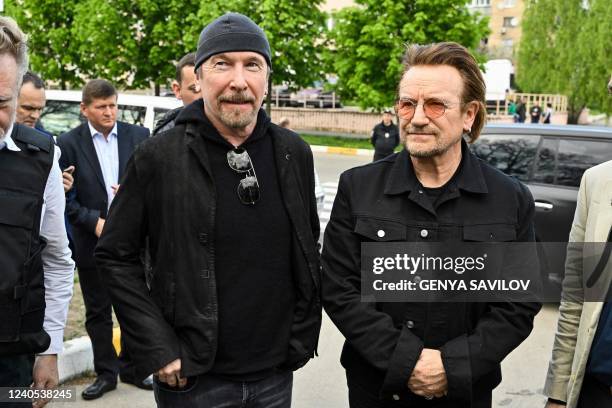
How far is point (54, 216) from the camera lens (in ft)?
8.43

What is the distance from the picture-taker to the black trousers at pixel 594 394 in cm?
241

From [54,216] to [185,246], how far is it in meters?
0.55

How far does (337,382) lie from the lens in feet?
16.6

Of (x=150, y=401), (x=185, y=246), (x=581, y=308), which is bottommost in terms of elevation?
(x=150, y=401)

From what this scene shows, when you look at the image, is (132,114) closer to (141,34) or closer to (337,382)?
(337,382)

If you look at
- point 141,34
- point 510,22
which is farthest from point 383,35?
point 510,22

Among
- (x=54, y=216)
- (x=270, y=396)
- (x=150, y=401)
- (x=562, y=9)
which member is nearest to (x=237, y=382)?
(x=270, y=396)

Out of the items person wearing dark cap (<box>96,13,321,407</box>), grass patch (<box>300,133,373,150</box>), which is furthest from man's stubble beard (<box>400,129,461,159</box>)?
grass patch (<box>300,133,373,150</box>)

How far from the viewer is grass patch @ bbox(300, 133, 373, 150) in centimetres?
2523

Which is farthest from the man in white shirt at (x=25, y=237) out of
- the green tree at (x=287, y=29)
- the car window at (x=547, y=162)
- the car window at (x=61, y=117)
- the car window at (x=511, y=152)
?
the green tree at (x=287, y=29)

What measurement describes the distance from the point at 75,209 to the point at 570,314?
303 cm

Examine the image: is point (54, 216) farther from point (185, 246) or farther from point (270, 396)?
point (270, 396)

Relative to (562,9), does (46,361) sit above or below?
below

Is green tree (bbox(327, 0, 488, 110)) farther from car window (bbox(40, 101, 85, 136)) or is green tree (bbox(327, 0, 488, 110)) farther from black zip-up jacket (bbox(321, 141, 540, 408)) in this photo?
black zip-up jacket (bbox(321, 141, 540, 408))
